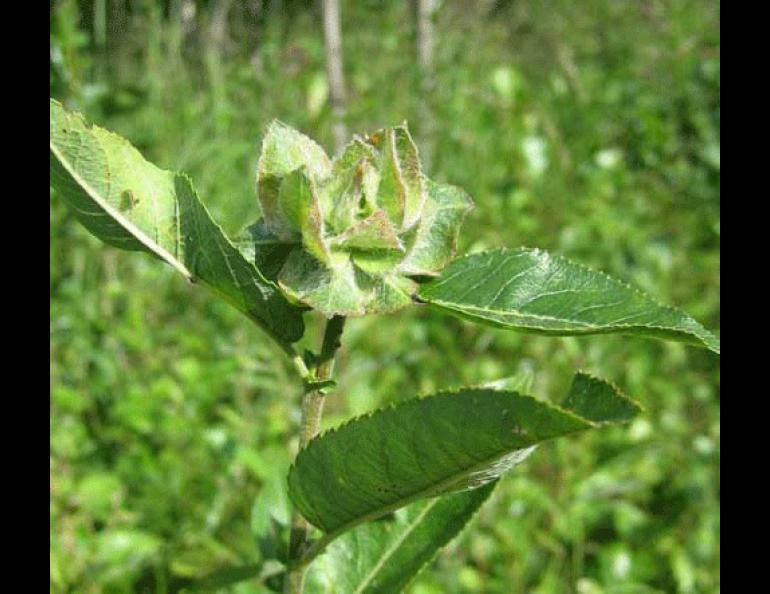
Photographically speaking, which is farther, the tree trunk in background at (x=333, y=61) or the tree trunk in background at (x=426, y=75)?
the tree trunk in background at (x=426, y=75)

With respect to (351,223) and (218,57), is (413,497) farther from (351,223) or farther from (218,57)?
(218,57)

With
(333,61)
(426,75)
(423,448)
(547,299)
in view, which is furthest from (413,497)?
(426,75)

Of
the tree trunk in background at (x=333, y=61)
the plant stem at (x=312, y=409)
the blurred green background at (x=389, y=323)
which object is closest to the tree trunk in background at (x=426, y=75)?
the blurred green background at (x=389, y=323)

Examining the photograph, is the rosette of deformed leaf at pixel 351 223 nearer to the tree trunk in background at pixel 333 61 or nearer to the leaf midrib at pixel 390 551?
the leaf midrib at pixel 390 551

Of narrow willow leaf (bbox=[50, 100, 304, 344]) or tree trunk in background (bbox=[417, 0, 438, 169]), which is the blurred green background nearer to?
tree trunk in background (bbox=[417, 0, 438, 169])

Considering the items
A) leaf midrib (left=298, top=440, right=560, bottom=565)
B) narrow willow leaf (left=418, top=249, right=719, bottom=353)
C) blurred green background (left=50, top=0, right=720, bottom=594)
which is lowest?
blurred green background (left=50, top=0, right=720, bottom=594)

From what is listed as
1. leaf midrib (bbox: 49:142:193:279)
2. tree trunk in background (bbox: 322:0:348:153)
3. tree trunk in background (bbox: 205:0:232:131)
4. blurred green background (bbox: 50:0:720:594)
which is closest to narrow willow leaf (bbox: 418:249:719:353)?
leaf midrib (bbox: 49:142:193:279)

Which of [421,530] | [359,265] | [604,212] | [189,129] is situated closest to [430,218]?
[359,265]
